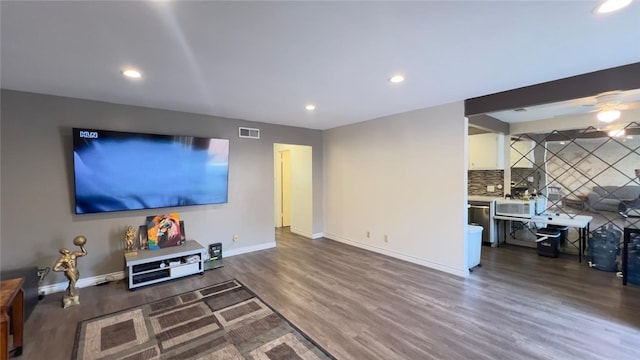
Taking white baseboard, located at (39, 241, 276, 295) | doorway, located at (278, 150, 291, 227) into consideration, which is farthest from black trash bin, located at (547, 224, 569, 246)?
white baseboard, located at (39, 241, 276, 295)

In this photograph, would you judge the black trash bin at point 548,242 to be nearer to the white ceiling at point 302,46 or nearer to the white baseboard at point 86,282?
the white ceiling at point 302,46

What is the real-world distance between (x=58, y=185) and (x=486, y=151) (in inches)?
272

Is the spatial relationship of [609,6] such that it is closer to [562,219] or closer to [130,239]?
[562,219]

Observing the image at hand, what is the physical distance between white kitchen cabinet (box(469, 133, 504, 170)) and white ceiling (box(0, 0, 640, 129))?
93.8 inches

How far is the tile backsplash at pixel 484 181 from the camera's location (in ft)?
17.8

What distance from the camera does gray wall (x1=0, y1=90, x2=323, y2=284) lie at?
3000 millimetres

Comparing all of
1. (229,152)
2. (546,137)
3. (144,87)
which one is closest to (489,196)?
(546,137)

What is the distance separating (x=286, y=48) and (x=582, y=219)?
17.5 feet

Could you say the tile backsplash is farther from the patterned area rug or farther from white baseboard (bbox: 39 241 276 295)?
white baseboard (bbox: 39 241 276 295)

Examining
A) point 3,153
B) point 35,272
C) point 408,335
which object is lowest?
point 408,335

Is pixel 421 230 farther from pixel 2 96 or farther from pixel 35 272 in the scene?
pixel 2 96

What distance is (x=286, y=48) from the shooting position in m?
2.07

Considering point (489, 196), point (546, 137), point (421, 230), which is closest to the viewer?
point (421, 230)

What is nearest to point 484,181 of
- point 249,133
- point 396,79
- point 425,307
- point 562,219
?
point 562,219
